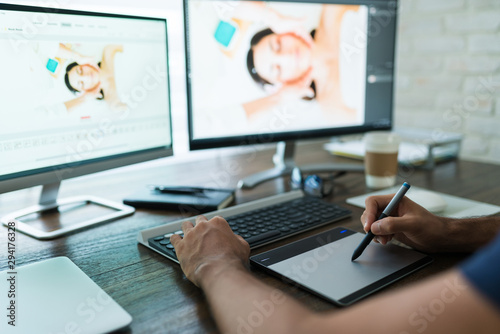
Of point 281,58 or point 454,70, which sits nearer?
point 281,58

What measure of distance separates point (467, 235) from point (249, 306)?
453 millimetres

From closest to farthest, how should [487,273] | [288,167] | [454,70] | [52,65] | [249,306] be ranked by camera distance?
[487,273]
[249,306]
[52,65]
[288,167]
[454,70]

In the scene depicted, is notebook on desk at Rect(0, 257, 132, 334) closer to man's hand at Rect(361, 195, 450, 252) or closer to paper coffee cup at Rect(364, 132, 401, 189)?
man's hand at Rect(361, 195, 450, 252)

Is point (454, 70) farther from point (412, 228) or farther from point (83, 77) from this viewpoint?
point (83, 77)

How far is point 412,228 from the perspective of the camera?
0.73 meters

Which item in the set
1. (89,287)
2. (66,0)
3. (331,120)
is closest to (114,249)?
(89,287)

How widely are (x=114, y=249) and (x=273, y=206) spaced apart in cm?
35

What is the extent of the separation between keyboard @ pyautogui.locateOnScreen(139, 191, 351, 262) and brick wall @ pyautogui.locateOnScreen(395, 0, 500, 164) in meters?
1.14

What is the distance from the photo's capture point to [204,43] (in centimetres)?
106

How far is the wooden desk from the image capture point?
1.91 ft

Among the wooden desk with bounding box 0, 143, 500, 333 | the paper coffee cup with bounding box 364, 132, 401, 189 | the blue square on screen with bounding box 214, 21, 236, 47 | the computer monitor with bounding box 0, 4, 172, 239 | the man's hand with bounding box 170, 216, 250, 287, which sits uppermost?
the blue square on screen with bounding box 214, 21, 236, 47

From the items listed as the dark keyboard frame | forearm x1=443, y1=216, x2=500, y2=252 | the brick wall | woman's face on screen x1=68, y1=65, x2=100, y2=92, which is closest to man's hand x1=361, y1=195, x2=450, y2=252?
forearm x1=443, y1=216, x2=500, y2=252

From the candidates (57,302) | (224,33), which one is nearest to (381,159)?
(224,33)

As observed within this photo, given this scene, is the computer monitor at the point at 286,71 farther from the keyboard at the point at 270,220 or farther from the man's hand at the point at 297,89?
the keyboard at the point at 270,220
